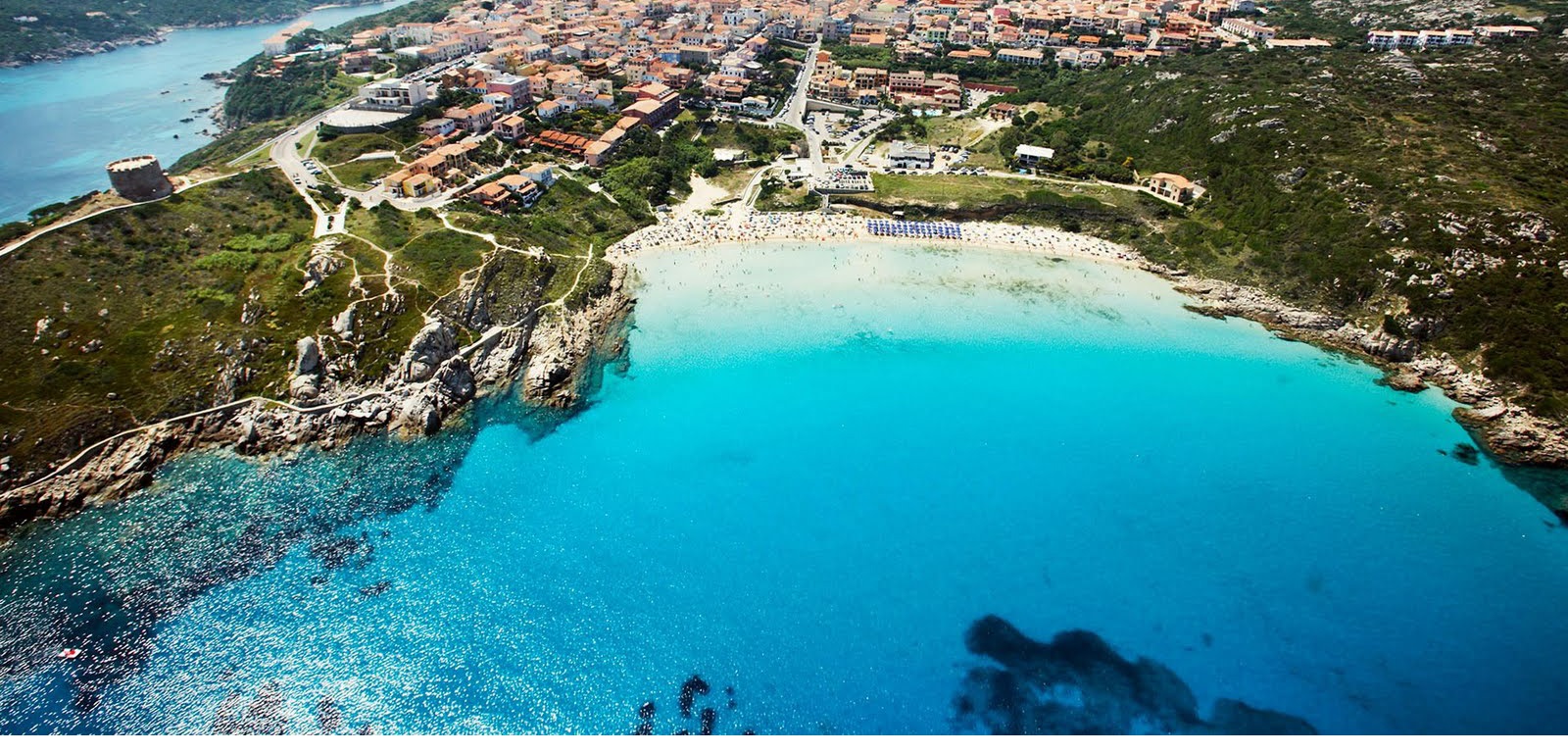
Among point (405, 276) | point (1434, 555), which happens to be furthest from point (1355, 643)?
point (405, 276)

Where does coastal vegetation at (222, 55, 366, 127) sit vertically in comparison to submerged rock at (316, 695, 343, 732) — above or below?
above

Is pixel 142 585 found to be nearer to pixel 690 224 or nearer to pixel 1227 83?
pixel 690 224

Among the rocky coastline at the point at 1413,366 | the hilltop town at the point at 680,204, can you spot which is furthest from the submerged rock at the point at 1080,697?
the hilltop town at the point at 680,204

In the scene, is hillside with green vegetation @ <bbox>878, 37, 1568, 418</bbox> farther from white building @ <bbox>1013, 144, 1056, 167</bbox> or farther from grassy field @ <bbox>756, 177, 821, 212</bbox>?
grassy field @ <bbox>756, 177, 821, 212</bbox>

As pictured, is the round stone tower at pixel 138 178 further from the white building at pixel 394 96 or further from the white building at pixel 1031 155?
the white building at pixel 1031 155

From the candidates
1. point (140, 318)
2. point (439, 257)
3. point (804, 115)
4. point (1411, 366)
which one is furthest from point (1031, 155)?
point (140, 318)

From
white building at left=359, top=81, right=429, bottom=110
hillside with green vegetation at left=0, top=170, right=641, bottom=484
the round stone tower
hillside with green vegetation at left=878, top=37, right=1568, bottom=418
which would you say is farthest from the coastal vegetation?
hillside with green vegetation at left=878, top=37, right=1568, bottom=418
